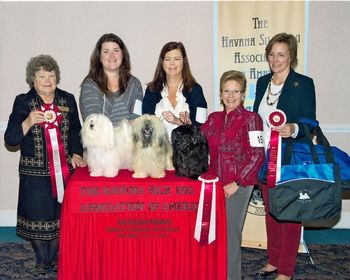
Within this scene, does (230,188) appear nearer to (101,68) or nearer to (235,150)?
(235,150)

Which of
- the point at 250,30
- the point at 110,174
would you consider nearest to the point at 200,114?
the point at 110,174

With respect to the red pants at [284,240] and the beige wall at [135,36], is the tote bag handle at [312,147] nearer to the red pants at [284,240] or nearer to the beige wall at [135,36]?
the red pants at [284,240]

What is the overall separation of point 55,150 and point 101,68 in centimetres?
71

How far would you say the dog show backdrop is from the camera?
4.37 m

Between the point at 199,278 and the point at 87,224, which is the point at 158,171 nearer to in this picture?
the point at 87,224

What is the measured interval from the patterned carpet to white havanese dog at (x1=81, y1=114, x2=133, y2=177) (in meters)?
1.33

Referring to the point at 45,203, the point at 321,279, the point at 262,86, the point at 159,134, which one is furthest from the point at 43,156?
the point at 321,279

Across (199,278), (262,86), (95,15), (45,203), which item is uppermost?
(95,15)

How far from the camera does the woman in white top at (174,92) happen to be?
10.5 ft

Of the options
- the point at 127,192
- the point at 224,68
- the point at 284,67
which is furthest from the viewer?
the point at 224,68

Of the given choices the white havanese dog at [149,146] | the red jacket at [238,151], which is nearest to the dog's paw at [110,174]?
the white havanese dog at [149,146]

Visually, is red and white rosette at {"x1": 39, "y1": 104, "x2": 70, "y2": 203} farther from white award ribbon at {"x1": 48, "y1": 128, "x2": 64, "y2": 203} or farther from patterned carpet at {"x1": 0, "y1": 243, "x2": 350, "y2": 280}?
patterned carpet at {"x1": 0, "y1": 243, "x2": 350, "y2": 280}

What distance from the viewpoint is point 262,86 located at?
3381 millimetres

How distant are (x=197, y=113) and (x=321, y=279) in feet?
5.84
